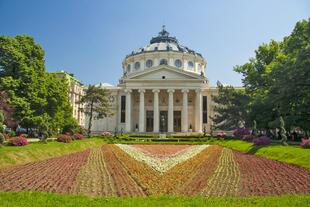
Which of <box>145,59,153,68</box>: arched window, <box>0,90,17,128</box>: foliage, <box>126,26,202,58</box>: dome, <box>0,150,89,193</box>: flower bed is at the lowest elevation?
<box>0,150,89,193</box>: flower bed

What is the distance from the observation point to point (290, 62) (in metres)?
25.6

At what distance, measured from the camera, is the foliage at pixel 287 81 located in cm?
2408

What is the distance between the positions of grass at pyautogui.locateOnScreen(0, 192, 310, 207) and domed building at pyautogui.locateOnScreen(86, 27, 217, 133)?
161 feet

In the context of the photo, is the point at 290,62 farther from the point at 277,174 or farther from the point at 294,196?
the point at 294,196

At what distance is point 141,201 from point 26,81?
85.6ft

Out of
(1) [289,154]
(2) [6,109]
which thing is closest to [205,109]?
(2) [6,109]

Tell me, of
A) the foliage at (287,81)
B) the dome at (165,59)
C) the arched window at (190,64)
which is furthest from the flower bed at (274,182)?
the arched window at (190,64)

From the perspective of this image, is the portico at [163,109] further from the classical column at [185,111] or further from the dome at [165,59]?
the dome at [165,59]

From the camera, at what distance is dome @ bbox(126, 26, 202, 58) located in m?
73.4

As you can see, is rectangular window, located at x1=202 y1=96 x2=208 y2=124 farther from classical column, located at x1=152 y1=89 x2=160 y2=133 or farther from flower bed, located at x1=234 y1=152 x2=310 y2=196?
flower bed, located at x1=234 y1=152 x2=310 y2=196

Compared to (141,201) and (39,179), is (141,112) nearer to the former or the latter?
(39,179)

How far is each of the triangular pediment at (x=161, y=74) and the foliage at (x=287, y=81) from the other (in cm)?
2192

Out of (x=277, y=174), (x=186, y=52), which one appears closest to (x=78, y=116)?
(x=186, y=52)

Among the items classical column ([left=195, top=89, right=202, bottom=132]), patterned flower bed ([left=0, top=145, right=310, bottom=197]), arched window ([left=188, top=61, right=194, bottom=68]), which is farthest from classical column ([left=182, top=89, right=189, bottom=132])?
patterned flower bed ([left=0, top=145, right=310, bottom=197])
